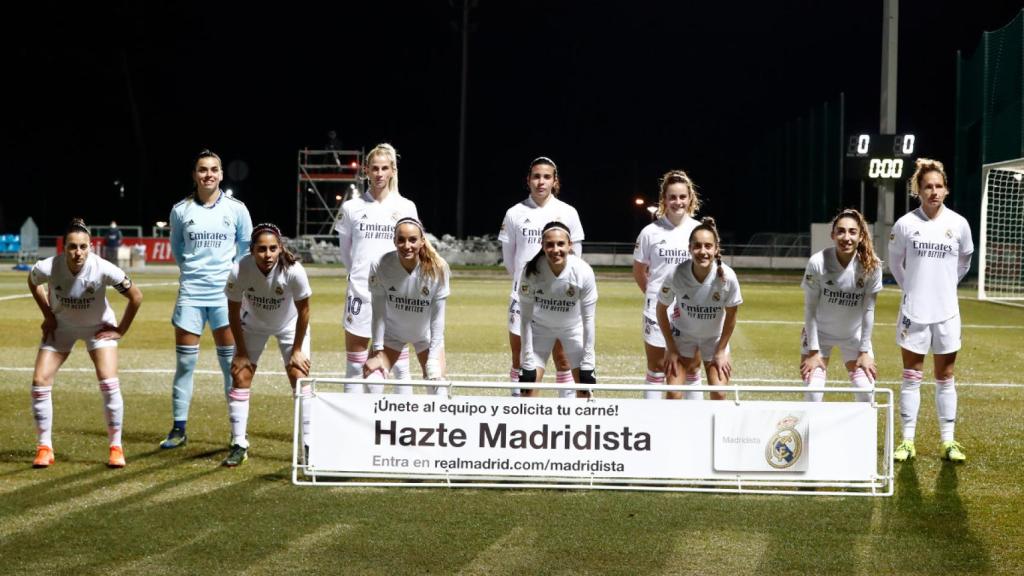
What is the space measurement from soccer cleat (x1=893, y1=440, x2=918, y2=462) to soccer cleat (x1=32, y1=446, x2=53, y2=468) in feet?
18.2

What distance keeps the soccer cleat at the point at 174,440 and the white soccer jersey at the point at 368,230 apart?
1.56 m

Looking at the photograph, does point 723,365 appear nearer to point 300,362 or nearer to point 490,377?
point 300,362

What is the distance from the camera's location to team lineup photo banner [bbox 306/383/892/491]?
20.2ft

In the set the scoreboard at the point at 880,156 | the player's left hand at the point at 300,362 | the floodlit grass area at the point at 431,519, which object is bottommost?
the floodlit grass area at the point at 431,519

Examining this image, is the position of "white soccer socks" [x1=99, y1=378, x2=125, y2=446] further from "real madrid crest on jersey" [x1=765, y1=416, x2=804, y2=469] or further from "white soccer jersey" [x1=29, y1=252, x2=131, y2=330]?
"real madrid crest on jersey" [x1=765, y1=416, x2=804, y2=469]

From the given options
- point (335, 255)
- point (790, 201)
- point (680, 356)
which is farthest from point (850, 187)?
point (680, 356)

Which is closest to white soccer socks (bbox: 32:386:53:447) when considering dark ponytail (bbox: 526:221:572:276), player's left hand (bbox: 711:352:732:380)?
dark ponytail (bbox: 526:221:572:276)

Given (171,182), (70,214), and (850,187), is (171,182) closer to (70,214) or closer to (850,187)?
(70,214)

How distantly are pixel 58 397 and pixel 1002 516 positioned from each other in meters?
7.83

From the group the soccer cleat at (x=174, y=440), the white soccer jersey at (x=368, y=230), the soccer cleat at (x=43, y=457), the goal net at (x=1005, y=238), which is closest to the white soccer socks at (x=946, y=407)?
the white soccer jersey at (x=368, y=230)

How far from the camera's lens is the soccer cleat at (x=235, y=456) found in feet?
22.8

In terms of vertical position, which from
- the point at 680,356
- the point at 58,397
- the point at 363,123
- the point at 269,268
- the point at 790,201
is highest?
the point at 363,123

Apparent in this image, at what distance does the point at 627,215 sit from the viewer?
66688mm

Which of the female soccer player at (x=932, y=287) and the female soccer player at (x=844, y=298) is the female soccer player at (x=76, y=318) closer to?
the female soccer player at (x=844, y=298)
